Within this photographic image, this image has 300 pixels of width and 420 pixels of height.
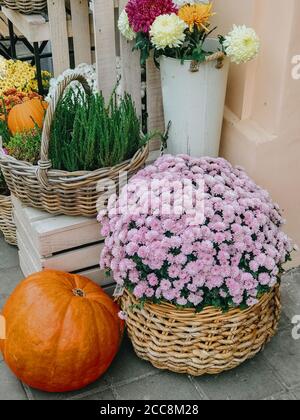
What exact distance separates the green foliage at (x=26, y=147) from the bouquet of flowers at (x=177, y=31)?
0.62 metres

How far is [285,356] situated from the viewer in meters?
2.72

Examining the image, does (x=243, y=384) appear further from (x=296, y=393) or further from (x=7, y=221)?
(x=7, y=221)

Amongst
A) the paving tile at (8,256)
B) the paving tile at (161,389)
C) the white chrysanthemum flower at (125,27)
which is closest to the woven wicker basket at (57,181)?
the white chrysanthemum flower at (125,27)

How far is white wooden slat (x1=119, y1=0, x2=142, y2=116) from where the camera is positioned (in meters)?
2.88

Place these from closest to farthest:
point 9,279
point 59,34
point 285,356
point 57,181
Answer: point 57,181
point 285,356
point 9,279
point 59,34

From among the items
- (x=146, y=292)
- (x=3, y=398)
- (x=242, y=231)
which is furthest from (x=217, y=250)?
(x=3, y=398)

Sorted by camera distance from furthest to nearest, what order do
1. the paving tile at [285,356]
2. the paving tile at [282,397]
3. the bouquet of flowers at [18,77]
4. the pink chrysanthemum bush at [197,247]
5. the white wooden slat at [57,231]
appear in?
1. the bouquet of flowers at [18,77]
2. the white wooden slat at [57,231]
3. the paving tile at [285,356]
4. the paving tile at [282,397]
5. the pink chrysanthemum bush at [197,247]

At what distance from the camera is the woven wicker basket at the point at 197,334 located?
240 centimetres

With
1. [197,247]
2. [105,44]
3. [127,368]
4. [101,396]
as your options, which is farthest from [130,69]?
[101,396]

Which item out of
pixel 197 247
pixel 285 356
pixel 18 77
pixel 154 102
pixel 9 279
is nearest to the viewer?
pixel 197 247

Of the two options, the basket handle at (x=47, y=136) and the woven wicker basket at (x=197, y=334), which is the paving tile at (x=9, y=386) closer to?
the woven wicker basket at (x=197, y=334)

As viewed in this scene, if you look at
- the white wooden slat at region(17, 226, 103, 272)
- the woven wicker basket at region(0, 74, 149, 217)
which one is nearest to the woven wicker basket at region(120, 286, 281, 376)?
the white wooden slat at region(17, 226, 103, 272)

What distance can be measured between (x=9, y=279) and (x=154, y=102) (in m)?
1.18
